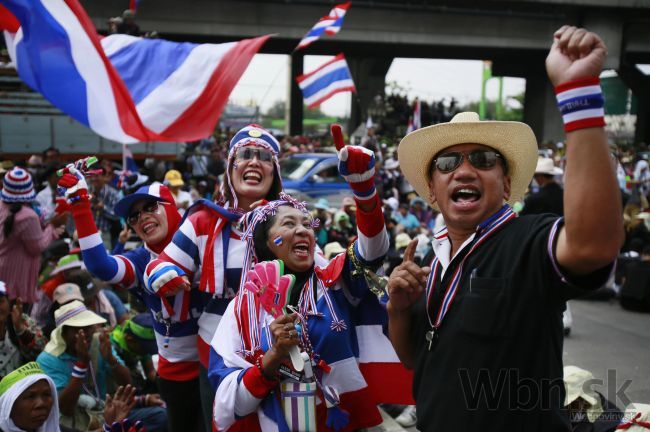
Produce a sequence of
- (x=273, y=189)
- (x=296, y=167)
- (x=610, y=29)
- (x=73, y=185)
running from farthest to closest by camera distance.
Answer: (x=610, y=29), (x=296, y=167), (x=73, y=185), (x=273, y=189)

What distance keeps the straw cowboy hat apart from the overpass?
24233mm

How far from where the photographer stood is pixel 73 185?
3.54m

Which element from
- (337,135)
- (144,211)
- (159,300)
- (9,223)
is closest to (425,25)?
(9,223)

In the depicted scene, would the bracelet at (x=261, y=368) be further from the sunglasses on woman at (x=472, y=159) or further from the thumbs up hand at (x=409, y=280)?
the sunglasses on woman at (x=472, y=159)

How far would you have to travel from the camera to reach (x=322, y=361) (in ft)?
8.15

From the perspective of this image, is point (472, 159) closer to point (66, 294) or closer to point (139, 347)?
point (139, 347)

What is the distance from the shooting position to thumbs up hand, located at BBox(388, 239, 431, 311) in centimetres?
187

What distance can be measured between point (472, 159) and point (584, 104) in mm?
581

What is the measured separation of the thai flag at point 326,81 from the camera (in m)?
12.5

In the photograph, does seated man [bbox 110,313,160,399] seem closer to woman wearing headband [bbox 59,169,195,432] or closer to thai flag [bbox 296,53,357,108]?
woman wearing headband [bbox 59,169,195,432]

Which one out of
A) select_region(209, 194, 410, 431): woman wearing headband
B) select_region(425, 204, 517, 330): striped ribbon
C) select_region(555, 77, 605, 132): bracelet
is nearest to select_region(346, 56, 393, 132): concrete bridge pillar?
select_region(209, 194, 410, 431): woman wearing headband

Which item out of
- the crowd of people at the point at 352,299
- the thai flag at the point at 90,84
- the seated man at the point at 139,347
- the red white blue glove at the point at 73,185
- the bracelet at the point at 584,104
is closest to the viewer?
the bracelet at the point at 584,104

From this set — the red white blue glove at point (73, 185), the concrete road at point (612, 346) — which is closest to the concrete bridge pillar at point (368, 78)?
the concrete road at point (612, 346)

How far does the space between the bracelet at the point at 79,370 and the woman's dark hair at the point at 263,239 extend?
1942mm
